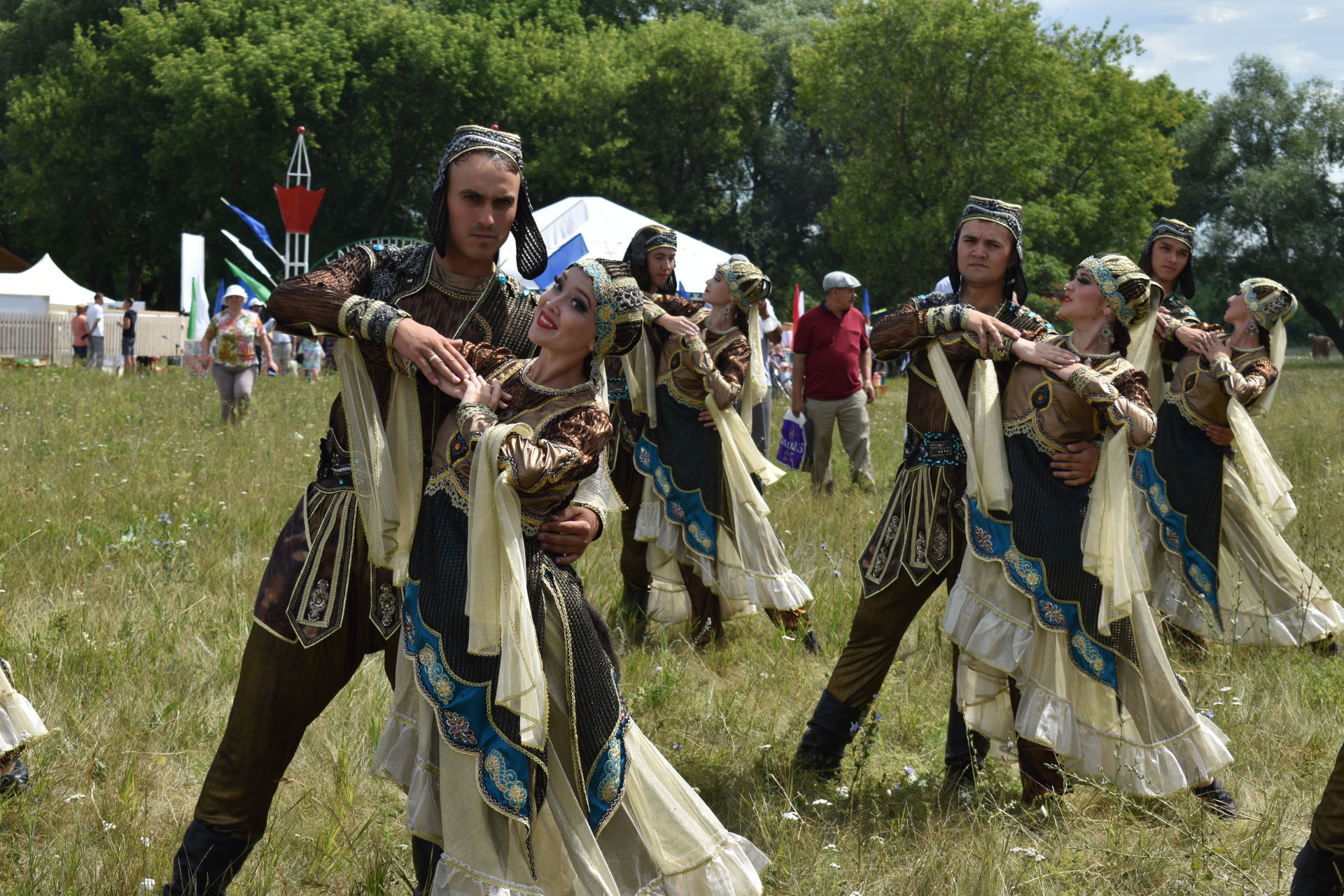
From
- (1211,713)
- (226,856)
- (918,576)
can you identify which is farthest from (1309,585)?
(226,856)

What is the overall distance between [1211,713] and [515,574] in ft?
→ 12.1

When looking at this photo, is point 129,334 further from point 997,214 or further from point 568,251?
point 997,214

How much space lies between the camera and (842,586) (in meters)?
6.99

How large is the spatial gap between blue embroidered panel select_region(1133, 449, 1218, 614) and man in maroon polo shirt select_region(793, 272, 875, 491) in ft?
13.6

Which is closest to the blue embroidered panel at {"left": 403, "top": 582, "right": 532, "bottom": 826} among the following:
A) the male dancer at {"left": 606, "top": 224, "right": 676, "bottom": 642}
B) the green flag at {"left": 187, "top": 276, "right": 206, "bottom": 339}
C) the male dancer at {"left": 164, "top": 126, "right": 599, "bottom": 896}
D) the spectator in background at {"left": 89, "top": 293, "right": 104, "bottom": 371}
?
the male dancer at {"left": 164, "top": 126, "right": 599, "bottom": 896}

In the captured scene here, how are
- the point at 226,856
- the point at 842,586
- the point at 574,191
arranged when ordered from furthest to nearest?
the point at 574,191 < the point at 842,586 < the point at 226,856

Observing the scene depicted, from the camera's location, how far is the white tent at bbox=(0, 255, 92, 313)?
2742 cm

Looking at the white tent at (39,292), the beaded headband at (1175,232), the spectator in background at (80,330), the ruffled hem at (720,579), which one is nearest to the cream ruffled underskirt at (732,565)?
the ruffled hem at (720,579)

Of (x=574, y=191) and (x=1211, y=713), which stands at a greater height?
(x=574, y=191)

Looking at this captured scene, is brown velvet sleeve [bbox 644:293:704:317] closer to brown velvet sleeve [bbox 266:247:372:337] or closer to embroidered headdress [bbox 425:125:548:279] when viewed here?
embroidered headdress [bbox 425:125:548:279]

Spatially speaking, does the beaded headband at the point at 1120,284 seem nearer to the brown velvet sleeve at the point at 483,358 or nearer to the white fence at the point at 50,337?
the brown velvet sleeve at the point at 483,358

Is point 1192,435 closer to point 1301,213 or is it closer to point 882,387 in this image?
point 882,387

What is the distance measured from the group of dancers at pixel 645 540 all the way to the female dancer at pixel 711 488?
0.02 meters

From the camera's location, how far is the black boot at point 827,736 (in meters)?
4.59
